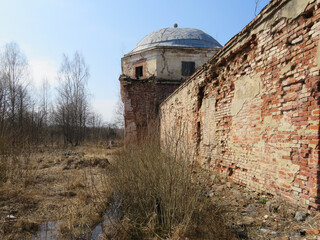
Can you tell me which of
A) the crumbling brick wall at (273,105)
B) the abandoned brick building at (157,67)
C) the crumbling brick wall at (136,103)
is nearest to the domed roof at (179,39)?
the abandoned brick building at (157,67)

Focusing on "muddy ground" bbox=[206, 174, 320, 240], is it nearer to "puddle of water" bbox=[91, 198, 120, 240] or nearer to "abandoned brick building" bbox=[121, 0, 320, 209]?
"abandoned brick building" bbox=[121, 0, 320, 209]

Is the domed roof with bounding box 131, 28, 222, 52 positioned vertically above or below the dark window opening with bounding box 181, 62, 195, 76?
above

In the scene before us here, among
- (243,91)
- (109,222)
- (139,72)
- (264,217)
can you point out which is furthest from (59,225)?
(139,72)

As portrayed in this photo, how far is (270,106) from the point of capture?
3191 millimetres

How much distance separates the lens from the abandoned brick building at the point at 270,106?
2500 millimetres

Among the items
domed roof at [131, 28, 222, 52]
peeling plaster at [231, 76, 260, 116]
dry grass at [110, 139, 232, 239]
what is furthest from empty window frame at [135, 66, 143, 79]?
dry grass at [110, 139, 232, 239]

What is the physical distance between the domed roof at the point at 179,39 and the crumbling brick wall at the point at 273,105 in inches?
472

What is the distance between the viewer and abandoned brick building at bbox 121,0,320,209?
8.20ft

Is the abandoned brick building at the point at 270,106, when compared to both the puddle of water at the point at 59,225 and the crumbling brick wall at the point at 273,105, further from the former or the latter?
the puddle of water at the point at 59,225

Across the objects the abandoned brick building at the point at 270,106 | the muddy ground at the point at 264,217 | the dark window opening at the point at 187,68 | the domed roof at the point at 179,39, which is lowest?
the muddy ground at the point at 264,217

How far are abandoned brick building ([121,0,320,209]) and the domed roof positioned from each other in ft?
37.6

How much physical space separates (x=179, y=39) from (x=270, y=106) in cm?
1454

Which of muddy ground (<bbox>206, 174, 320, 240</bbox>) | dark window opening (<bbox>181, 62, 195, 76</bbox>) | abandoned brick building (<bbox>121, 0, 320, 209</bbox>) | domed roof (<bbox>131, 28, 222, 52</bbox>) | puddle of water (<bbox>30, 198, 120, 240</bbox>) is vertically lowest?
puddle of water (<bbox>30, 198, 120, 240</bbox>)

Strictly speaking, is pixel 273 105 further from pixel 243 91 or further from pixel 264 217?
pixel 264 217
